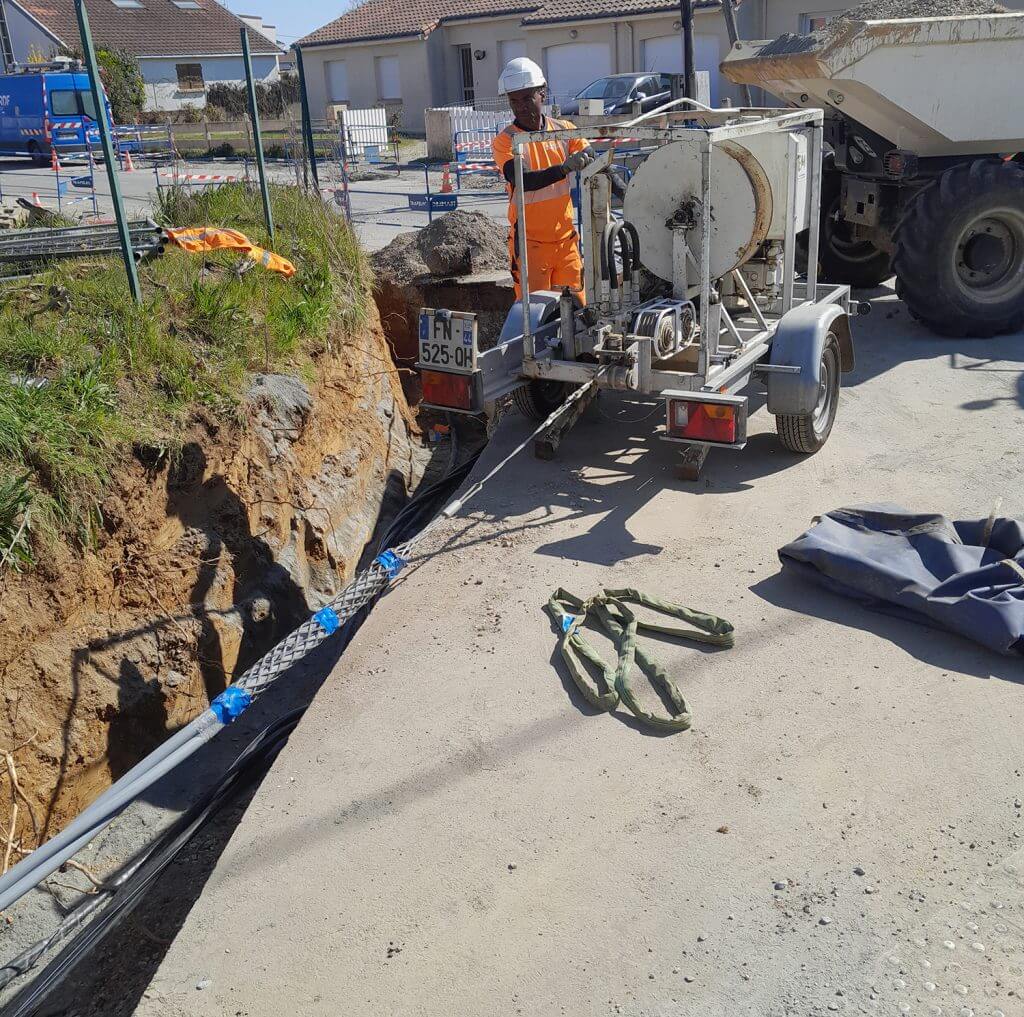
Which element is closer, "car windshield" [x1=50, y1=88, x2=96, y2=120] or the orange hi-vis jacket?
the orange hi-vis jacket

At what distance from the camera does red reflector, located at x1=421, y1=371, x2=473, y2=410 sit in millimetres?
5918

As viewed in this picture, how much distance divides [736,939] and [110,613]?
328cm

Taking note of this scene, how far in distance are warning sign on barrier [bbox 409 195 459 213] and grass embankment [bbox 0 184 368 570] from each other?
5.24 metres

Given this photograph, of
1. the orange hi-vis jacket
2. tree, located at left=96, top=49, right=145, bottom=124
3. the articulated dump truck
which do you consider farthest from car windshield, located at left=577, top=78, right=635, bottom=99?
tree, located at left=96, top=49, right=145, bottom=124

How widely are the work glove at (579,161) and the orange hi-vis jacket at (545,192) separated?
683 mm

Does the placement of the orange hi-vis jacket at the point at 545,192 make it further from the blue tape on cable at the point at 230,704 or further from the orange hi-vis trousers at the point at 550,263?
the blue tape on cable at the point at 230,704

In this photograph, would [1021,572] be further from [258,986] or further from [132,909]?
[132,909]

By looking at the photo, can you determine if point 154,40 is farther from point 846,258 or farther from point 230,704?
point 230,704

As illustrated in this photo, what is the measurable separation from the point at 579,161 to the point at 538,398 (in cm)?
175

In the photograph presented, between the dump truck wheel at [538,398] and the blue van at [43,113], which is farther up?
the blue van at [43,113]

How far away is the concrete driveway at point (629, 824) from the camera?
114 inches

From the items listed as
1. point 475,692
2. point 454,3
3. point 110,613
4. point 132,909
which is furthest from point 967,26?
point 454,3

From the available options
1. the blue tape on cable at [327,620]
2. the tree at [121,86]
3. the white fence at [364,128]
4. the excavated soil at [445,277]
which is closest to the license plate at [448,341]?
the blue tape on cable at [327,620]

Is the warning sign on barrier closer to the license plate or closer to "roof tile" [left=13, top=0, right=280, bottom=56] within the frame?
the license plate
